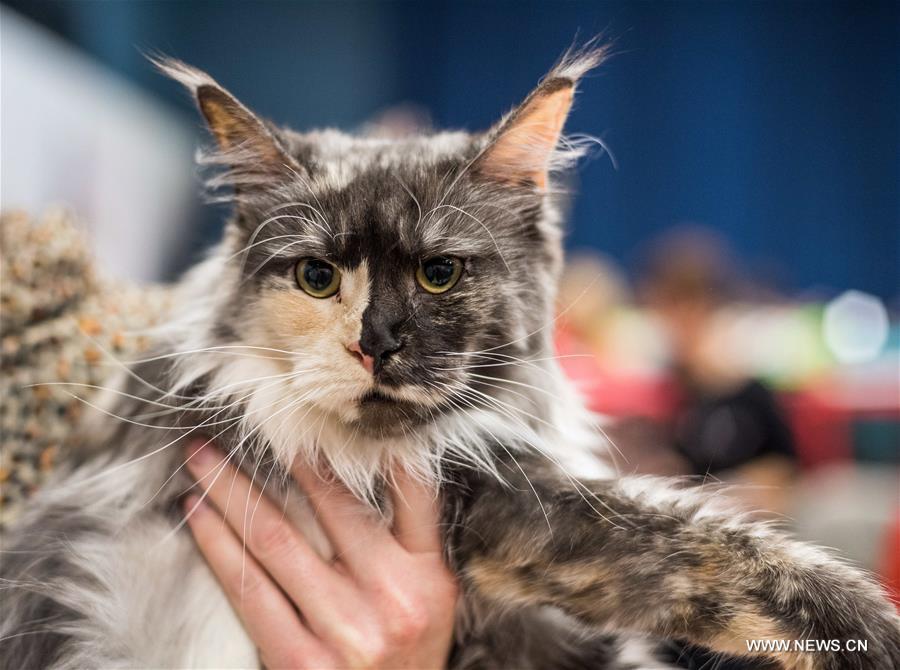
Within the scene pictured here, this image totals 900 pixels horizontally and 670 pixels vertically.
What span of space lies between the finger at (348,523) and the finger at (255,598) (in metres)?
0.12

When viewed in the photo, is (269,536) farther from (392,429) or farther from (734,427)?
(734,427)

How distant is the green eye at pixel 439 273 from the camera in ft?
3.53

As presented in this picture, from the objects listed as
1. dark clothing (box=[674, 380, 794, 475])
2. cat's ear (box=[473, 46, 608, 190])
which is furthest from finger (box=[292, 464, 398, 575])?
dark clothing (box=[674, 380, 794, 475])

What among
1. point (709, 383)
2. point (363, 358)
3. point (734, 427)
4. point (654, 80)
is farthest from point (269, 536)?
point (654, 80)

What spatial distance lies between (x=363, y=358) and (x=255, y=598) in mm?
449

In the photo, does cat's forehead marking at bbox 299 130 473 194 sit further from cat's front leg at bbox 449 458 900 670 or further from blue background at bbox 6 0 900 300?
blue background at bbox 6 0 900 300

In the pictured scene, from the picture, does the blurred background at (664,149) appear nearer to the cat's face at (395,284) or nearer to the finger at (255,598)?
the cat's face at (395,284)

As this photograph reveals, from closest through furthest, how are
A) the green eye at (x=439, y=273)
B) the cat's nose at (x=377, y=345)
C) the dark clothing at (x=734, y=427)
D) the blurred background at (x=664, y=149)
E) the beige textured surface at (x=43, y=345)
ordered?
the cat's nose at (x=377, y=345) < the green eye at (x=439, y=273) < the beige textured surface at (x=43, y=345) < the blurred background at (x=664, y=149) < the dark clothing at (x=734, y=427)

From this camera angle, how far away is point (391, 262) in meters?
1.05

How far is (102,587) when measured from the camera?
111cm

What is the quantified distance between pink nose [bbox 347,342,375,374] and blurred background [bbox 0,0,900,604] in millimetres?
1051

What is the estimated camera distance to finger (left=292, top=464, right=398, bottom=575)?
1.12 m

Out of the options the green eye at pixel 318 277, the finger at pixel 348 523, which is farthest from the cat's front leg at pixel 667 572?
the green eye at pixel 318 277

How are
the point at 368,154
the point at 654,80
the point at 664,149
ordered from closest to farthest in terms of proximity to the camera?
1. the point at 368,154
2. the point at 654,80
3. the point at 664,149
